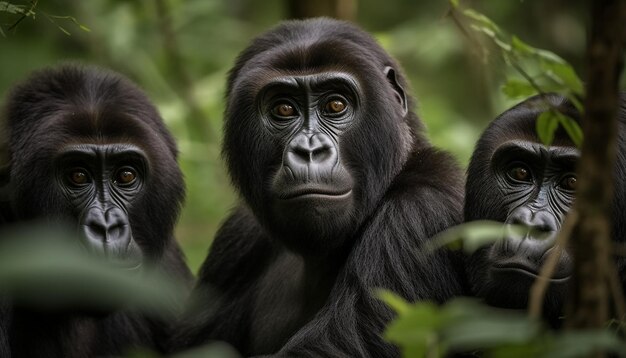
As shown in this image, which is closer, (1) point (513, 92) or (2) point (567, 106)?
(1) point (513, 92)

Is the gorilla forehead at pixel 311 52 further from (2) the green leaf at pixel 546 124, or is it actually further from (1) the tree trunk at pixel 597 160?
(1) the tree trunk at pixel 597 160

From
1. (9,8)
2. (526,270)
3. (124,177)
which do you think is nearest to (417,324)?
(526,270)

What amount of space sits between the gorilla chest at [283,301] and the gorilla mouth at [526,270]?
1295 mm

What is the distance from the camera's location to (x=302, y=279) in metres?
5.45

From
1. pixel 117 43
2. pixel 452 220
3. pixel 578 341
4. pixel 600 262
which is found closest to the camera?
pixel 578 341

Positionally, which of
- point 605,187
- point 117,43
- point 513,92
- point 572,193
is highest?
point 117,43

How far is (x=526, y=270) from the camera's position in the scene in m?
4.13

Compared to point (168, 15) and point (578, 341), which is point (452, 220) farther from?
point (168, 15)

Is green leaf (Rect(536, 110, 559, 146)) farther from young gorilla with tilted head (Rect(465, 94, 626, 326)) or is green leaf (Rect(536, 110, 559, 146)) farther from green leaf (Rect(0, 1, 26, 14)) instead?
green leaf (Rect(0, 1, 26, 14))

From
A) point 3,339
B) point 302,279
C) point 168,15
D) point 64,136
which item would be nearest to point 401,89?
point 302,279

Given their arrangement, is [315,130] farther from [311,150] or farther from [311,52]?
[311,52]

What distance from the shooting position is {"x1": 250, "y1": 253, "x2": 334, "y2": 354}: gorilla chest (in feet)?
17.4

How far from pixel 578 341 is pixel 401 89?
352 cm

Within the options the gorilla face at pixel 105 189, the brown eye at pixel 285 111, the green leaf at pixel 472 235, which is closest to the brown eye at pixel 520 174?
the green leaf at pixel 472 235
